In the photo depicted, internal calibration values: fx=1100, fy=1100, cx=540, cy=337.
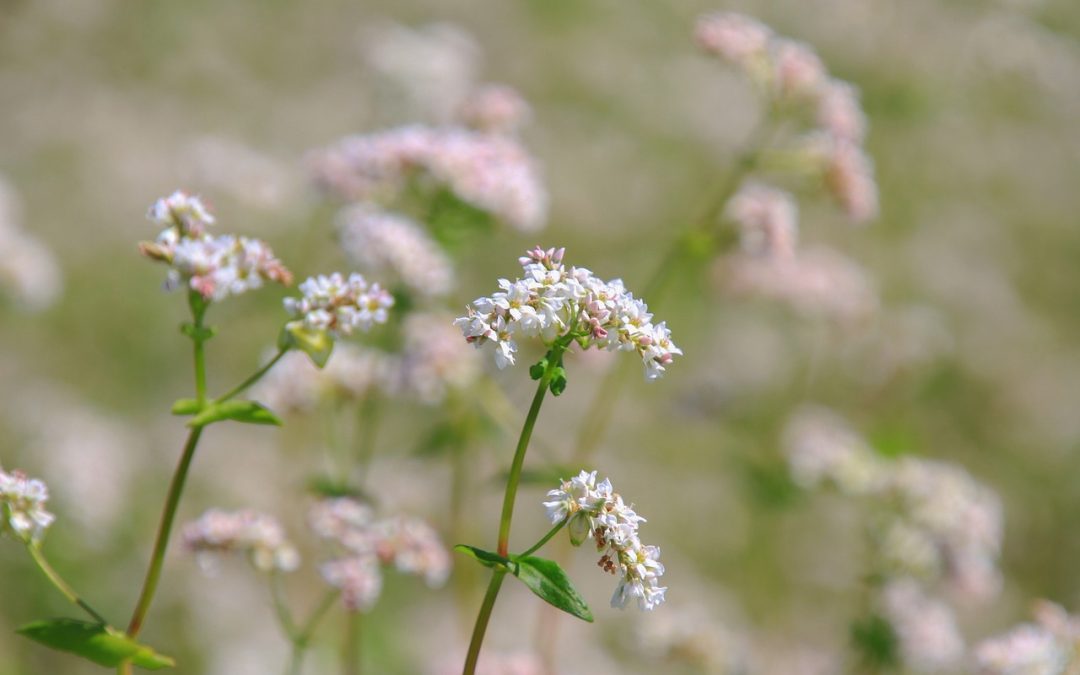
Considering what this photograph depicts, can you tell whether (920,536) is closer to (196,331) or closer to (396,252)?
(396,252)

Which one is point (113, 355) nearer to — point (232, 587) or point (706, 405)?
point (232, 587)

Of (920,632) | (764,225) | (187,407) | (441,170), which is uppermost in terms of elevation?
(764,225)

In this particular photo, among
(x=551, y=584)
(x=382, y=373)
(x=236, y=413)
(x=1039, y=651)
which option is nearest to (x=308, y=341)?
(x=236, y=413)

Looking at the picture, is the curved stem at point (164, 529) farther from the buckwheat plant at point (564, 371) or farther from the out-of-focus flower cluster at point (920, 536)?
the out-of-focus flower cluster at point (920, 536)

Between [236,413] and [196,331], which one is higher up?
[196,331]

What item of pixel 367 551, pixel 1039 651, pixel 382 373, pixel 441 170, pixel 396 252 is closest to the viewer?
pixel 1039 651

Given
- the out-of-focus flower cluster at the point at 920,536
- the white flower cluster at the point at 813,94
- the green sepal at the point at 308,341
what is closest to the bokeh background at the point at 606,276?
the white flower cluster at the point at 813,94

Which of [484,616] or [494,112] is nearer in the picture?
[484,616]
